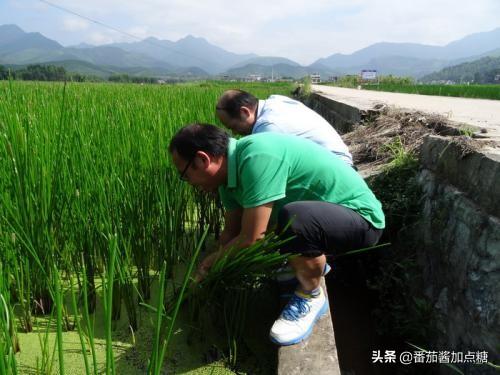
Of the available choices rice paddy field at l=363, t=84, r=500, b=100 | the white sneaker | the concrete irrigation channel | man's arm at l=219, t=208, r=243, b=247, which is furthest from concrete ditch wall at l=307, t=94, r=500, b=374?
rice paddy field at l=363, t=84, r=500, b=100

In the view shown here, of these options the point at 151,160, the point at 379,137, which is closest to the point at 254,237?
the point at 151,160

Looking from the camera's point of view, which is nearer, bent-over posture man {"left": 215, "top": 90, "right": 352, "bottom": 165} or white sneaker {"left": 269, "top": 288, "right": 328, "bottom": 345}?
white sneaker {"left": 269, "top": 288, "right": 328, "bottom": 345}

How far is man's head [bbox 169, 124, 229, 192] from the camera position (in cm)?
136

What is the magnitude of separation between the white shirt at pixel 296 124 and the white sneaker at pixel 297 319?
3.34 feet

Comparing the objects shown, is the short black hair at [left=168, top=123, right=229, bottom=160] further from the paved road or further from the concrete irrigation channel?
the paved road

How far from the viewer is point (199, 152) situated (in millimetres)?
1355

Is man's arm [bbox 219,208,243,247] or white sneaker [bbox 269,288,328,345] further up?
man's arm [bbox 219,208,243,247]

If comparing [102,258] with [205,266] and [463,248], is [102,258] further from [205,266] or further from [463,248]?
[463,248]

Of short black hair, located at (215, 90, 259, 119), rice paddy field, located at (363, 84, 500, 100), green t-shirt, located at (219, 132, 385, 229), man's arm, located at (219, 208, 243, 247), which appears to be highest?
rice paddy field, located at (363, 84, 500, 100)

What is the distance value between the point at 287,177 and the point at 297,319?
0.52m

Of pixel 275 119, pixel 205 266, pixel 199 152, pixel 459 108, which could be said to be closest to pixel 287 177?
pixel 199 152

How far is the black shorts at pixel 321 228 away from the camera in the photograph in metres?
1.43

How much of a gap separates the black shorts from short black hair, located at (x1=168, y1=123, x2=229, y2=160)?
34 centimetres

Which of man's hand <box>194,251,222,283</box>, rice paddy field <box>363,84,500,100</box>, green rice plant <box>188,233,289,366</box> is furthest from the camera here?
rice paddy field <box>363,84,500,100</box>
